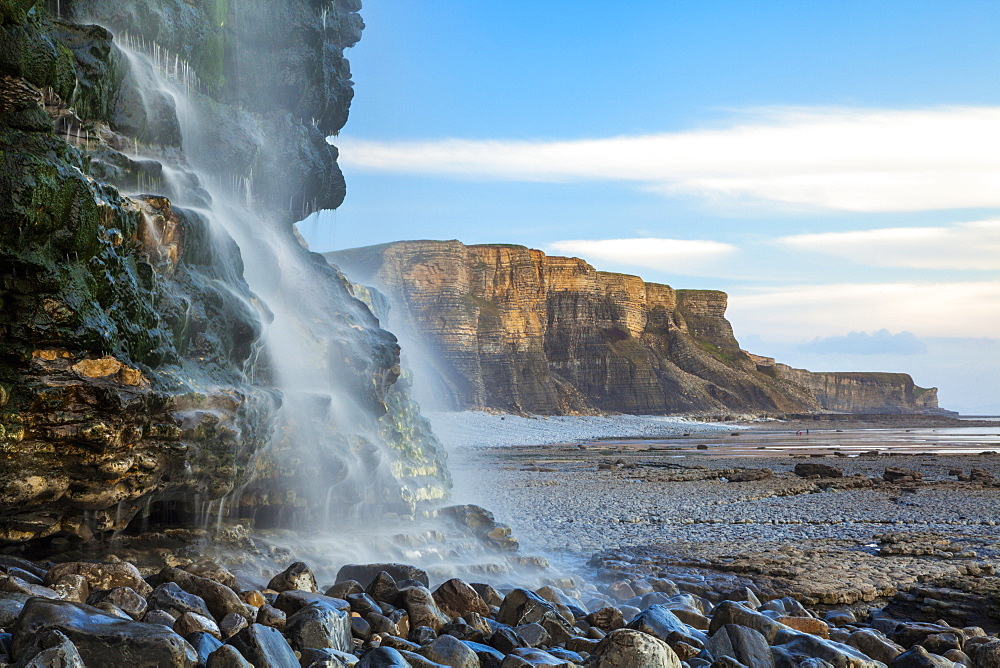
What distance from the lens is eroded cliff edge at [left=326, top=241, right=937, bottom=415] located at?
83375mm

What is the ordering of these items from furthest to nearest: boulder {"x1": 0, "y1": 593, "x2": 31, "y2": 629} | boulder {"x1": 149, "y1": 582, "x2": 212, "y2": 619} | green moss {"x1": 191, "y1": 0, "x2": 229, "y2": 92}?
green moss {"x1": 191, "y1": 0, "x2": 229, "y2": 92} < boulder {"x1": 149, "y1": 582, "x2": 212, "y2": 619} < boulder {"x1": 0, "y1": 593, "x2": 31, "y2": 629}

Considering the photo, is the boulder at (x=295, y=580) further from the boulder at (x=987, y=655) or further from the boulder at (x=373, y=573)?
the boulder at (x=987, y=655)

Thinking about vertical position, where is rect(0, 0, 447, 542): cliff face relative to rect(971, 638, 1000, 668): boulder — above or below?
above

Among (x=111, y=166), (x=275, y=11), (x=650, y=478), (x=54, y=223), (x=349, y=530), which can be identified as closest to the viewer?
(x=54, y=223)

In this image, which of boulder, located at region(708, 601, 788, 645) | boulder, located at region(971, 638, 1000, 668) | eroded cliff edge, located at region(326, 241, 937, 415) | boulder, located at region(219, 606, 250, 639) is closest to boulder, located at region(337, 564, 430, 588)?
boulder, located at region(219, 606, 250, 639)

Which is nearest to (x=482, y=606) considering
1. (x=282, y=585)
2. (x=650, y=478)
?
(x=282, y=585)

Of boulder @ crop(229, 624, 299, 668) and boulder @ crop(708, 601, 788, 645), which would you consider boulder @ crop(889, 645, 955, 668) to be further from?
boulder @ crop(229, 624, 299, 668)

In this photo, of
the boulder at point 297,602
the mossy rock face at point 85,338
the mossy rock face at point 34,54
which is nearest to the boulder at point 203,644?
the boulder at point 297,602

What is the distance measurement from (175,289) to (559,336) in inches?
3753

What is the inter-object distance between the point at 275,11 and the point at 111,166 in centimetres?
576

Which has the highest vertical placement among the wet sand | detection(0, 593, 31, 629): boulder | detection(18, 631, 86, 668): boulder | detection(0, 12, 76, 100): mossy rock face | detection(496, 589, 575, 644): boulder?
detection(0, 12, 76, 100): mossy rock face

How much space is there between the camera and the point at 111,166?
8352 millimetres

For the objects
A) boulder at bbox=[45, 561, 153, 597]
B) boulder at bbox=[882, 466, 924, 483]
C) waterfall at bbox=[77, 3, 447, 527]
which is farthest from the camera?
boulder at bbox=[882, 466, 924, 483]

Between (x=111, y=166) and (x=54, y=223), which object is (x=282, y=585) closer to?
(x=54, y=223)
